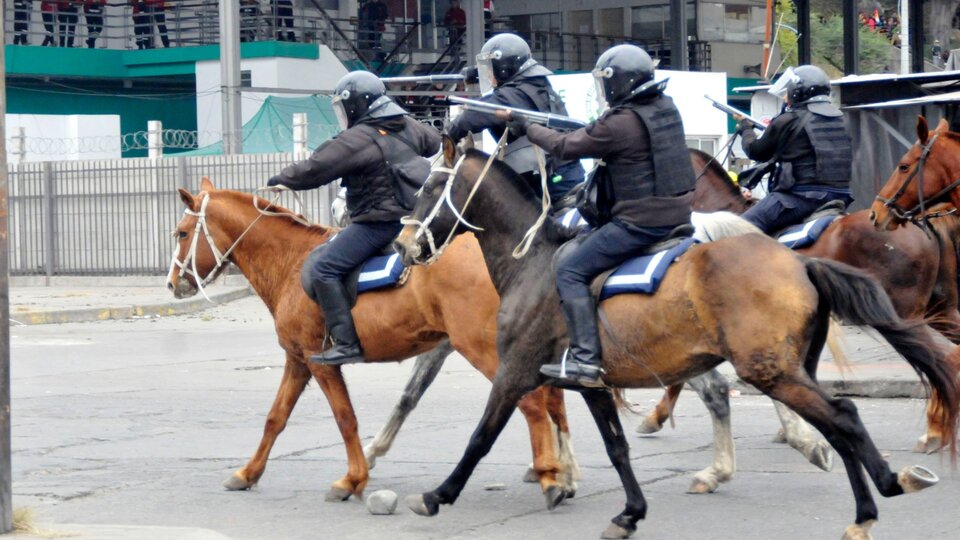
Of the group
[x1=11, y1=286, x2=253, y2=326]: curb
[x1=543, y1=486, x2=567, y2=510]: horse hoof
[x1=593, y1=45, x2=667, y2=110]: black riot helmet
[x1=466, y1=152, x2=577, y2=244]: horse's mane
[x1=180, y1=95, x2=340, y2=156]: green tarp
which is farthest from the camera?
[x1=180, y1=95, x2=340, y2=156]: green tarp

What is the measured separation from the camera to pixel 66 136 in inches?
1207

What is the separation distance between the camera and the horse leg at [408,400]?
356 inches

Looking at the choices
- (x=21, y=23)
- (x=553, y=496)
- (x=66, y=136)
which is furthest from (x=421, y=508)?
(x=21, y=23)

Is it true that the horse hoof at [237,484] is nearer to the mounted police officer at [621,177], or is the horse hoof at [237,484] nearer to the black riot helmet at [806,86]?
the mounted police officer at [621,177]

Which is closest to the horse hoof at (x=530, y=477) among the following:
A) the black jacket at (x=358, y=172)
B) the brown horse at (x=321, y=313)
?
the brown horse at (x=321, y=313)

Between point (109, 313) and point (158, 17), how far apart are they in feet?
66.9

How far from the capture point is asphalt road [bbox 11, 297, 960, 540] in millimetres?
7391

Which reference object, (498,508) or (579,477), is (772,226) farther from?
(498,508)

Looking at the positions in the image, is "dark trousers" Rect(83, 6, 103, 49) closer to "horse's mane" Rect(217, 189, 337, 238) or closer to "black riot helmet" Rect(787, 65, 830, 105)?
"horse's mane" Rect(217, 189, 337, 238)

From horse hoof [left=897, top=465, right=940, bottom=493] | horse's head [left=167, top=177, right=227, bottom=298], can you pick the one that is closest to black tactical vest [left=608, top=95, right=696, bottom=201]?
horse hoof [left=897, top=465, right=940, bottom=493]

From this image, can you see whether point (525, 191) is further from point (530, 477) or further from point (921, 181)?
point (921, 181)

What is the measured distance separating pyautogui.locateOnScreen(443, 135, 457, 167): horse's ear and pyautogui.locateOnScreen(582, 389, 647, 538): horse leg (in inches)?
55.2

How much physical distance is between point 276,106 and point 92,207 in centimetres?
425

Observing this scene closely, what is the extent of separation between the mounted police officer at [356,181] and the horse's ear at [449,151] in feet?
3.40
